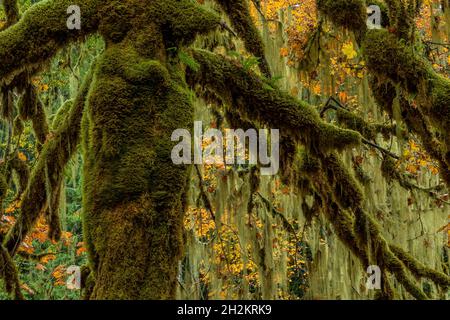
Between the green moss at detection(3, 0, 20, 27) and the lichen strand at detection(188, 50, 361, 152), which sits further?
the green moss at detection(3, 0, 20, 27)

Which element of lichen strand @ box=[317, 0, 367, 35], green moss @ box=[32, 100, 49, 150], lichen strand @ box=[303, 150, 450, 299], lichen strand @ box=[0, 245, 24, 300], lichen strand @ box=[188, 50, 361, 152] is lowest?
lichen strand @ box=[0, 245, 24, 300]

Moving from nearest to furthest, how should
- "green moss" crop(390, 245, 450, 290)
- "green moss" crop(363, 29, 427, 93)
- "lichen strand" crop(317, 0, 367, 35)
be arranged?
"green moss" crop(363, 29, 427, 93) → "lichen strand" crop(317, 0, 367, 35) → "green moss" crop(390, 245, 450, 290)

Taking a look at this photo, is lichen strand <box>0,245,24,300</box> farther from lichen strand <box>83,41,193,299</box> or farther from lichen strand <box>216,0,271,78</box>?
lichen strand <box>216,0,271,78</box>

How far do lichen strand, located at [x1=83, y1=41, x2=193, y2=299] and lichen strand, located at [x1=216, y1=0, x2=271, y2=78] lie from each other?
1388 millimetres

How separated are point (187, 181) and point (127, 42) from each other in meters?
0.87

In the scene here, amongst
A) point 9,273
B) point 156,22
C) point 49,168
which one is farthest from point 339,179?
point 9,273

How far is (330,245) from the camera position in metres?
7.60

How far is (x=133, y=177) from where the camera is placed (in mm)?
2680

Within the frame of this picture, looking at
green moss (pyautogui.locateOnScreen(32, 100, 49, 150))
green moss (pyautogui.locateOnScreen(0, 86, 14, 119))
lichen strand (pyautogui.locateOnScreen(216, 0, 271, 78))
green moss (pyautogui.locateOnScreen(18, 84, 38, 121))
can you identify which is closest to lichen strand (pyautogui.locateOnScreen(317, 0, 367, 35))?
lichen strand (pyautogui.locateOnScreen(216, 0, 271, 78))

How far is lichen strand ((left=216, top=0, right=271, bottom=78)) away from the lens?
13.8 ft

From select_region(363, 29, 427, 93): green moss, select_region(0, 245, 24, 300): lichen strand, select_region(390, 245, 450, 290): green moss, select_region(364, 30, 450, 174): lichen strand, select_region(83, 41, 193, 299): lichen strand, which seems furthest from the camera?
select_region(390, 245, 450, 290): green moss

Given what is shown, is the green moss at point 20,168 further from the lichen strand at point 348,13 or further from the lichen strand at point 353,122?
the lichen strand at point 348,13

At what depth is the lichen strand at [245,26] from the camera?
4.22 m

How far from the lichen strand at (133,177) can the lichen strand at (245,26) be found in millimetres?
1388
